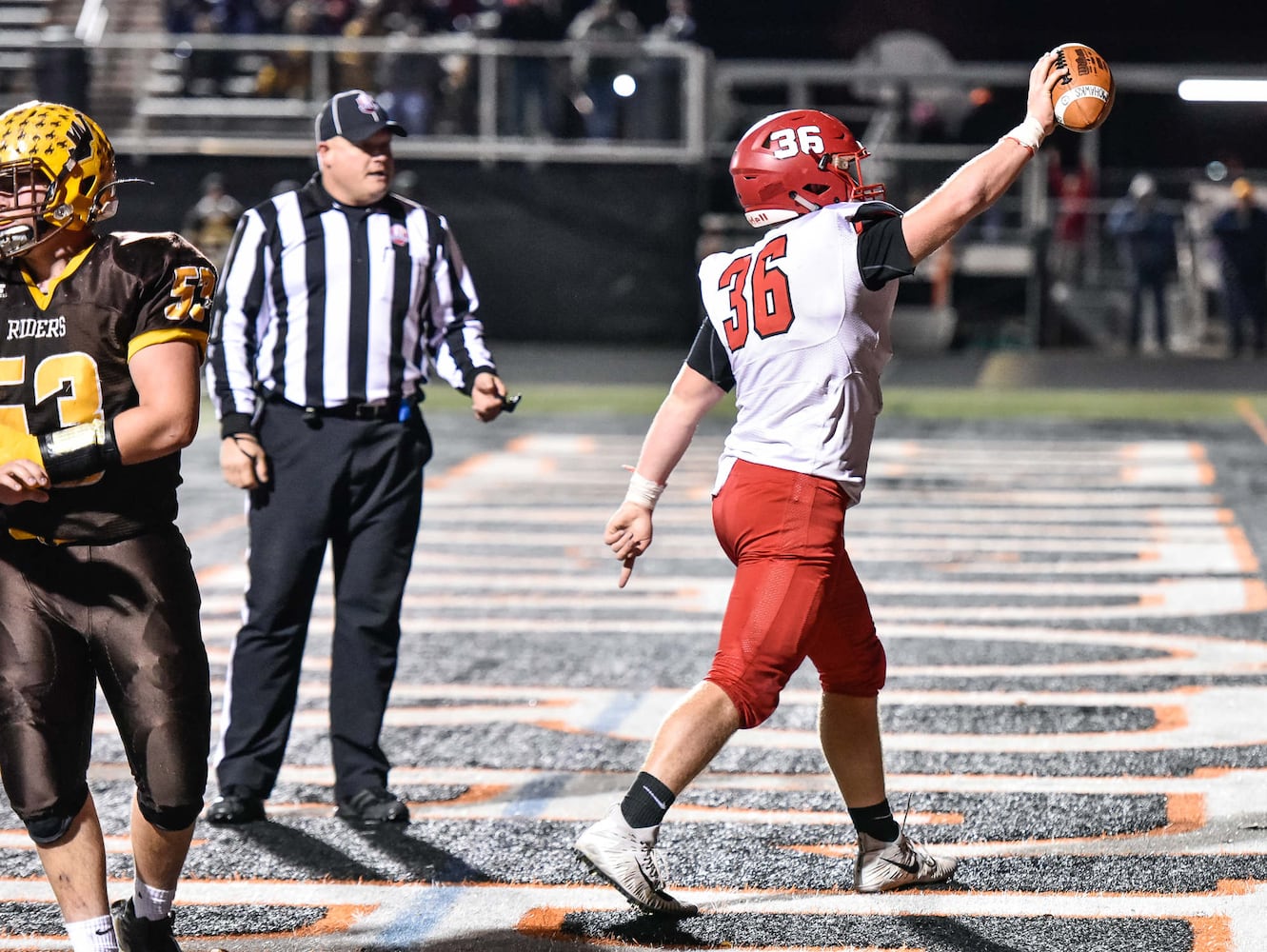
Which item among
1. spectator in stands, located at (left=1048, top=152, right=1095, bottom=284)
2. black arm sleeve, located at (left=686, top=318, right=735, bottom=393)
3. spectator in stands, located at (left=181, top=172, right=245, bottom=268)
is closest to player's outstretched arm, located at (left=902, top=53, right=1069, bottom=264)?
black arm sleeve, located at (left=686, top=318, right=735, bottom=393)

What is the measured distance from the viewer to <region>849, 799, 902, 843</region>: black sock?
157 inches

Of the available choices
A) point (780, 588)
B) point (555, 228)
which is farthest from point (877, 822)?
point (555, 228)

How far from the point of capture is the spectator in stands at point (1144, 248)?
19875mm

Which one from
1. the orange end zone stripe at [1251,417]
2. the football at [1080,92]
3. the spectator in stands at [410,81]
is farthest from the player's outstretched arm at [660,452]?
the spectator in stands at [410,81]

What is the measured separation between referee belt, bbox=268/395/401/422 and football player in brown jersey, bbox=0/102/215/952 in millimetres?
1447

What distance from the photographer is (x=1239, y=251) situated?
19766 millimetres

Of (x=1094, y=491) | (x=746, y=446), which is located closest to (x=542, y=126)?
(x=1094, y=491)

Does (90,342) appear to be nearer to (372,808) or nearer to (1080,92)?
(372,808)

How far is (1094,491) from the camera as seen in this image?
35.0 feet

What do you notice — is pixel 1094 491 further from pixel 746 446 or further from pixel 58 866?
pixel 58 866

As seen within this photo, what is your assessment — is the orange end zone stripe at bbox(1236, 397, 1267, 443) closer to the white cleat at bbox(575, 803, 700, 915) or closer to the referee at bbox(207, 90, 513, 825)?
the referee at bbox(207, 90, 513, 825)

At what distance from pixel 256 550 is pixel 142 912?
1.55 m

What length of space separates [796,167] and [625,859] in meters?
1.49

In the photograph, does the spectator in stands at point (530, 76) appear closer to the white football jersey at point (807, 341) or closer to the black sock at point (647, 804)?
the white football jersey at point (807, 341)
